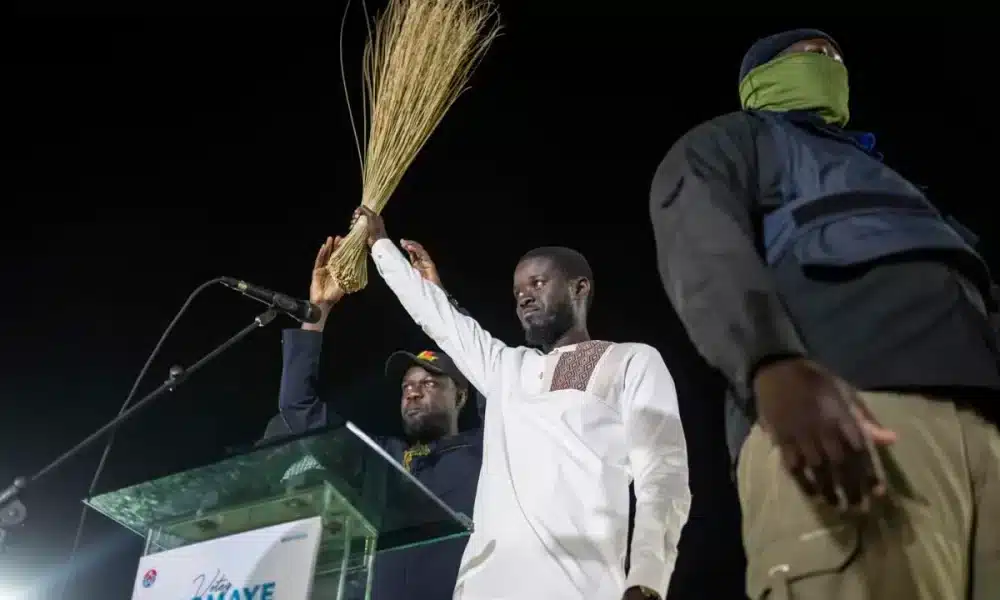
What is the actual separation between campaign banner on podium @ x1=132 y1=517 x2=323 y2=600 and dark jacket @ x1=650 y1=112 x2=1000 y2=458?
899 millimetres

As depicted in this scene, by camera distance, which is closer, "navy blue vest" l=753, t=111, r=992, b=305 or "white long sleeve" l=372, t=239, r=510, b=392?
"navy blue vest" l=753, t=111, r=992, b=305

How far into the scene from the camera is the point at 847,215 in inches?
45.6

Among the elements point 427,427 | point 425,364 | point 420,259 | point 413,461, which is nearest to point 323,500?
point 413,461

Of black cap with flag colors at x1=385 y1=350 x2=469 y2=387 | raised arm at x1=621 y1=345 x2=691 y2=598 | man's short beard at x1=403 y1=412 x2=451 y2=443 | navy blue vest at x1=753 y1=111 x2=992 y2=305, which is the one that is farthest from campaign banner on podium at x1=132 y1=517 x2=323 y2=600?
black cap with flag colors at x1=385 y1=350 x2=469 y2=387

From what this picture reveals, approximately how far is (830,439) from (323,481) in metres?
1.19

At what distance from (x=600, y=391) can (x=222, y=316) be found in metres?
3.19

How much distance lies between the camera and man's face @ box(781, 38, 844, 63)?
57.9 inches

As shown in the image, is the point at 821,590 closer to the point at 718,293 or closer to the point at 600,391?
the point at 718,293

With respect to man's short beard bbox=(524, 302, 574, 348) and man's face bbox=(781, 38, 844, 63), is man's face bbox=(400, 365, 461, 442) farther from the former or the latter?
man's face bbox=(781, 38, 844, 63)

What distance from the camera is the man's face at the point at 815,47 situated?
Answer: 4.83ft

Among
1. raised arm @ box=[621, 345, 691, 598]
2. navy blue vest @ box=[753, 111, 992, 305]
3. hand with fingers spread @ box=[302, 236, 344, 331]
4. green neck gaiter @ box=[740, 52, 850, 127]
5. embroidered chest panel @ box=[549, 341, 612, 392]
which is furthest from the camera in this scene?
hand with fingers spread @ box=[302, 236, 344, 331]

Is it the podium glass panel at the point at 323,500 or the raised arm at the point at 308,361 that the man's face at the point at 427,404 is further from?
the podium glass panel at the point at 323,500

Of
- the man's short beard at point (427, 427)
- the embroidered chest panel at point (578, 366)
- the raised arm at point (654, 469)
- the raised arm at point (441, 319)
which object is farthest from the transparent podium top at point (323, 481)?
the man's short beard at point (427, 427)

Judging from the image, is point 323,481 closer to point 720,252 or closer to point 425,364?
point 720,252
